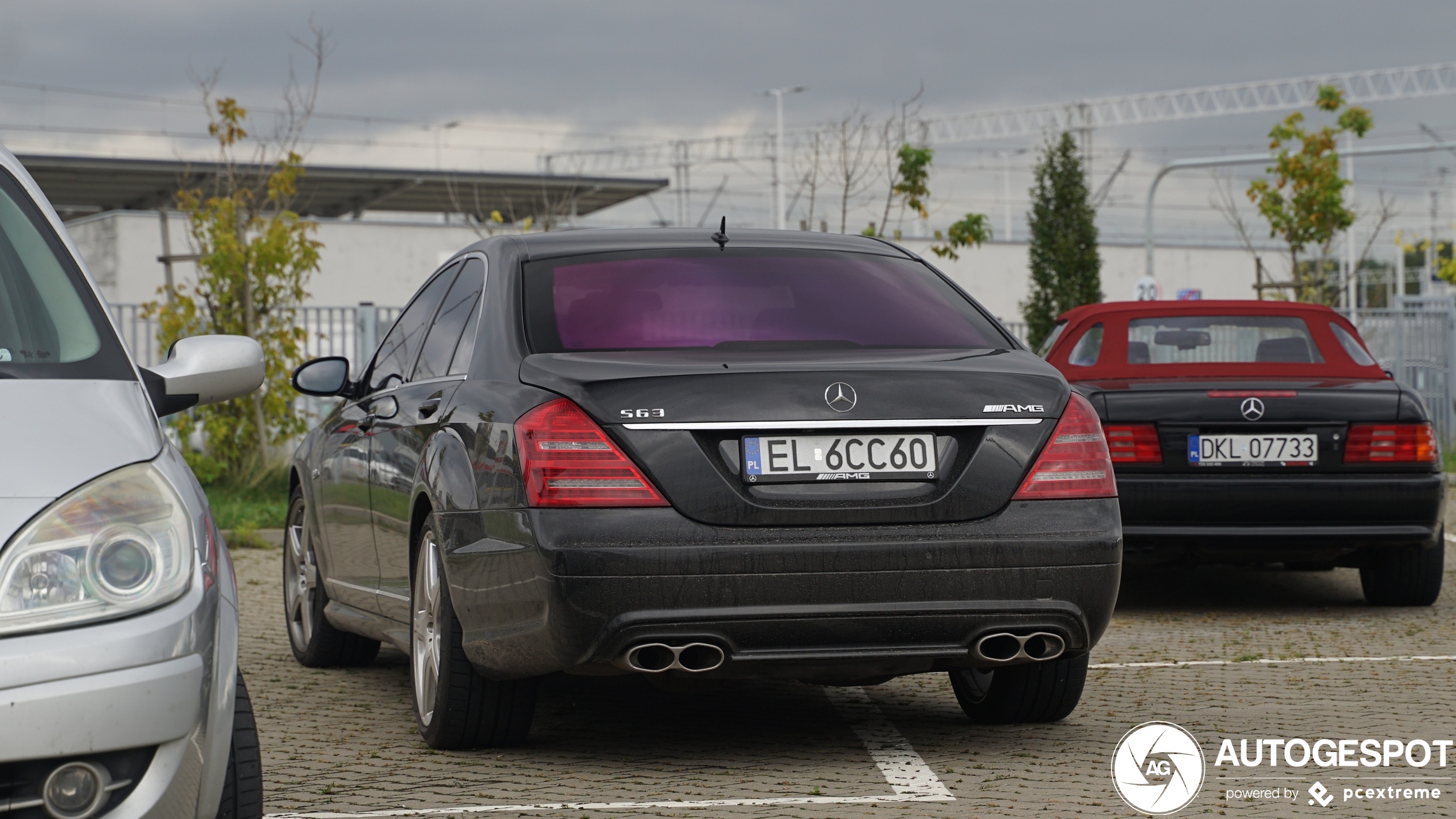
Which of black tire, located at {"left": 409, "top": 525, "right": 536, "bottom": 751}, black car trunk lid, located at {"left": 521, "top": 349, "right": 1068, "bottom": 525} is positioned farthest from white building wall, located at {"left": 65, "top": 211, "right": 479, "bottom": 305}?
black car trunk lid, located at {"left": 521, "top": 349, "right": 1068, "bottom": 525}

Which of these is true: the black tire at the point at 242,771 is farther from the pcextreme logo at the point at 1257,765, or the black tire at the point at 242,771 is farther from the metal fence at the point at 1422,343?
the metal fence at the point at 1422,343

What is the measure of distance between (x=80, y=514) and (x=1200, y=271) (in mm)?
53407

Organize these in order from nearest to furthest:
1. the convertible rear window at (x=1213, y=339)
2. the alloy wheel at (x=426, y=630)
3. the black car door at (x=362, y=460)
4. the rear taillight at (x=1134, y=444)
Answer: the alloy wheel at (x=426, y=630), the black car door at (x=362, y=460), the rear taillight at (x=1134, y=444), the convertible rear window at (x=1213, y=339)

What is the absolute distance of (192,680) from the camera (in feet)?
10.1

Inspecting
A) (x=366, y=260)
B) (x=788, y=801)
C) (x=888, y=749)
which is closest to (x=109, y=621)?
(x=788, y=801)

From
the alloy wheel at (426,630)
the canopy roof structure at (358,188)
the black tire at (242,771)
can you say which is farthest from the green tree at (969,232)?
the canopy roof structure at (358,188)

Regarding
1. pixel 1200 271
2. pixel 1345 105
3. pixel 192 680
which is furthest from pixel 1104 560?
pixel 1200 271

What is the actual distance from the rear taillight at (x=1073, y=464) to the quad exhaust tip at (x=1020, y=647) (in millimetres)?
358

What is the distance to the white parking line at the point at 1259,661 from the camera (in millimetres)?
6910

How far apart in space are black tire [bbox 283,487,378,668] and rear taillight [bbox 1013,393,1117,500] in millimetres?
3250

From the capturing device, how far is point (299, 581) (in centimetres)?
750

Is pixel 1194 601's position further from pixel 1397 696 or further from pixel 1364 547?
pixel 1397 696

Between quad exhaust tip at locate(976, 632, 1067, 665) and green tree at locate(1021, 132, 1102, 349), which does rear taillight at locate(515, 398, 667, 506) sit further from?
green tree at locate(1021, 132, 1102, 349)

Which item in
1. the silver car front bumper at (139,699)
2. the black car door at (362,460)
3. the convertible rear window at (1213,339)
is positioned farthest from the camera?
the convertible rear window at (1213,339)
